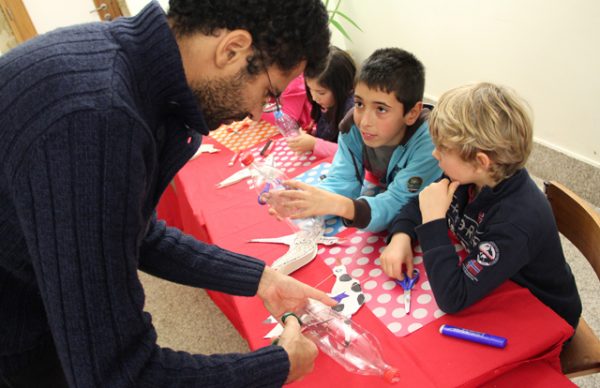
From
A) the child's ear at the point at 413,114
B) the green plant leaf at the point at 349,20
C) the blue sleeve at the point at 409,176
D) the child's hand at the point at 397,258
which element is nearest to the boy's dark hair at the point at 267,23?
the child's hand at the point at 397,258

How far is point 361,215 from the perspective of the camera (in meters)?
1.35

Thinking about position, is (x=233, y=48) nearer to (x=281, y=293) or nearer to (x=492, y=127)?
(x=281, y=293)

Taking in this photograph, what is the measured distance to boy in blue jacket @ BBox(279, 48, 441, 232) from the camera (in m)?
1.38

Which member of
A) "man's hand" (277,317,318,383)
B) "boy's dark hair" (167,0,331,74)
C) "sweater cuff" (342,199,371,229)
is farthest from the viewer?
"sweater cuff" (342,199,371,229)

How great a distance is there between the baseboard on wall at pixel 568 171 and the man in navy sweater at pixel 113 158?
83.2 inches

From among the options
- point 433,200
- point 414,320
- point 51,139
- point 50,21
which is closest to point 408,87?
point 433,200

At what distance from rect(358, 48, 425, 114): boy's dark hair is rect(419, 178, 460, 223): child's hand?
0.46m

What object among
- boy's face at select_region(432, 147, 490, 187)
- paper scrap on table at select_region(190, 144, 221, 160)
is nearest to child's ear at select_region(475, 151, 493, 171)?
boy's face at select_region(432, 147, 490, 187)

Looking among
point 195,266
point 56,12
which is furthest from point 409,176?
point 56,12

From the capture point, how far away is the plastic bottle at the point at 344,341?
3.04 ft

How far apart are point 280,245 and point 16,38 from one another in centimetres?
496

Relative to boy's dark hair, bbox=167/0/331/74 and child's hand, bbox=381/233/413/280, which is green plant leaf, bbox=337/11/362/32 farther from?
boy's dark hair, bbox=167/0/331/74

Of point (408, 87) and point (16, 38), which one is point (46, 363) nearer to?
point (408, 87)

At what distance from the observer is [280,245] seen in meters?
1.38
